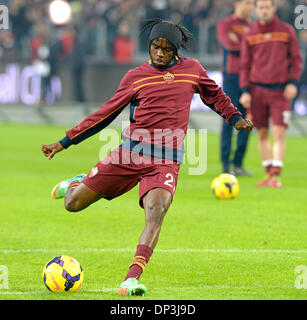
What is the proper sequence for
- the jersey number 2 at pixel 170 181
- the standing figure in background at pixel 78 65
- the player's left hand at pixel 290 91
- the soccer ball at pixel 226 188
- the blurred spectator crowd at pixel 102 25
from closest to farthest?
the jersey number 2 at pixel 170 181 → the soccer ball at pixel 226 188 → the player's left hand at pixel 290 91 → the blurred spectator crowd at pixel 102 25 → the standing figure in background at pixel 78 65

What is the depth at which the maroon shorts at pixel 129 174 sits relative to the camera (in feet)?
24.3

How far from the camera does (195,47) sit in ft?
90.5

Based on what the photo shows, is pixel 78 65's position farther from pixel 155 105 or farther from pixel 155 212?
pixel 155 212

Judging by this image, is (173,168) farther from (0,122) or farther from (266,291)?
(0,122)

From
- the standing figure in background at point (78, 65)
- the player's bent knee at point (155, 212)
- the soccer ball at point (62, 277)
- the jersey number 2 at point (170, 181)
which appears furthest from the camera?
the standing figure in background at point (78, 65)

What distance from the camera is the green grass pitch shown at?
7.22m

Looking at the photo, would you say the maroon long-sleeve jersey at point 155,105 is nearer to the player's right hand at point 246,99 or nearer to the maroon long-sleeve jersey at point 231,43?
the player's right hand at point 246,99

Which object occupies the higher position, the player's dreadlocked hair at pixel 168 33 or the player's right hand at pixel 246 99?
the player's right hand at pixel 246 99

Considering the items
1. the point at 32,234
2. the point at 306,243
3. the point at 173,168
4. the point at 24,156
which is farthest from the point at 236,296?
the point at 24,156

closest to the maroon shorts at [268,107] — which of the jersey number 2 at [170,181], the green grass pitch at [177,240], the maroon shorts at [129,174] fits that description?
the green grass pitch at [177,240]

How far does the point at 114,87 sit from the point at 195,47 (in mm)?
3196

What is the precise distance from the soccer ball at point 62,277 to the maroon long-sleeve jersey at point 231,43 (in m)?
8.71

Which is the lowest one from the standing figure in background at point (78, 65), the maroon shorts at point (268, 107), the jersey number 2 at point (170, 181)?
the jersey number 2 at point (170, 181)

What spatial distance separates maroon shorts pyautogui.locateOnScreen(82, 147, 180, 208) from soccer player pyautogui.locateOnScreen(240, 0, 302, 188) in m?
6.45
